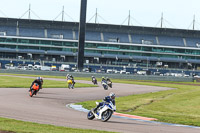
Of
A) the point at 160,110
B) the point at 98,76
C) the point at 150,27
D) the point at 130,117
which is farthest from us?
the point at 150,27

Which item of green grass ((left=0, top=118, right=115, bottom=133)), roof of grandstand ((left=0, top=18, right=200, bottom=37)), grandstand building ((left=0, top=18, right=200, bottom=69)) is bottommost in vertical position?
green grass ((left=0, top=118, right=115, bottom=133))

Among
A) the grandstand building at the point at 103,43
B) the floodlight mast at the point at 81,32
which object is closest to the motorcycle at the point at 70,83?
the floodlight mast at the point at 81,32

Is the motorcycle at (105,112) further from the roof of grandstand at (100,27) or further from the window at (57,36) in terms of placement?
the roof of grandstand at (100,27)

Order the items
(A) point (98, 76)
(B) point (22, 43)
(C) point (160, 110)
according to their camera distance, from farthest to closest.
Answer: (B) point (22, 43) → (A) point (98, 76) → (C) point (160, 110)

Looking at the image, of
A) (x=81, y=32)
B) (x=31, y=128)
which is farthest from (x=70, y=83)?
(x=81, y=32)

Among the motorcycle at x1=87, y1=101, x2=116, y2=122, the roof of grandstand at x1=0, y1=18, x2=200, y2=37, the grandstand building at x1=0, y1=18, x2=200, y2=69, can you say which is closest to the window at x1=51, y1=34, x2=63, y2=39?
the grandstand building at x1=0, y1=18, x2=200, y2=69

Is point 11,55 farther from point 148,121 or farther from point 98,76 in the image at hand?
point 148,121

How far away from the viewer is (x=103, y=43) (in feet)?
396

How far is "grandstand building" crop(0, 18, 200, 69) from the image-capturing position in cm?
11912

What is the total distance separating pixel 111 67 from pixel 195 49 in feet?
91.9

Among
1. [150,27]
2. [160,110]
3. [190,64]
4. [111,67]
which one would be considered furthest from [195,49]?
[160,110]

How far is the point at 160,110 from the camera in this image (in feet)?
80.8

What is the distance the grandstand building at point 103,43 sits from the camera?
11912cm

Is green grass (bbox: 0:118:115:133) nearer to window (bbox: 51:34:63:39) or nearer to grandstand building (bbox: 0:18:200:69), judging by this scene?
grandstand building (bbox: 0:18:200:69)
